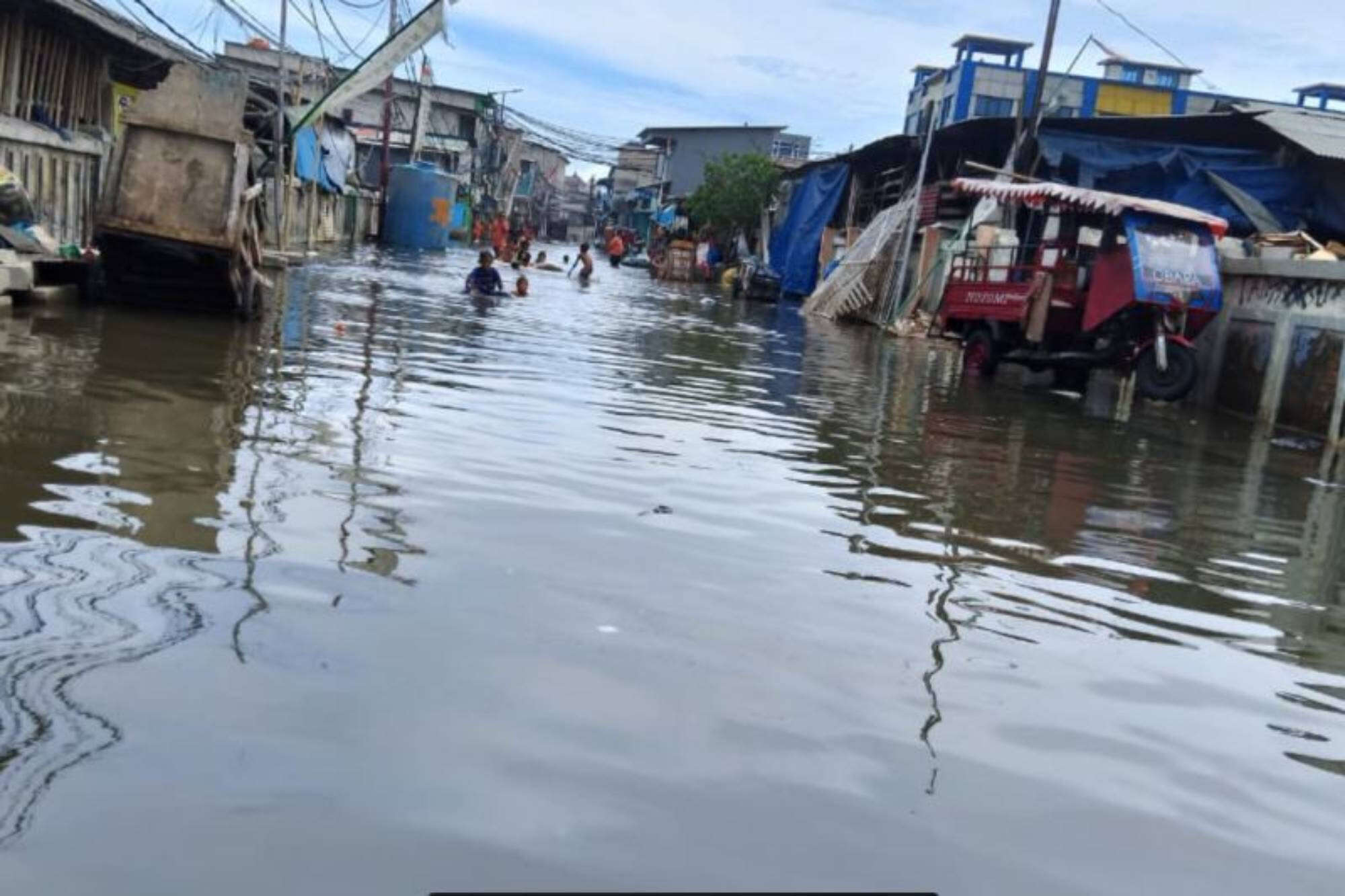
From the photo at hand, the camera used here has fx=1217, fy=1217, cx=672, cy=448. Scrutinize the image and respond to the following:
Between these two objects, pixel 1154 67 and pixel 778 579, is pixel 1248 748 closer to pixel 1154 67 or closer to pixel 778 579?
pixel 778 579

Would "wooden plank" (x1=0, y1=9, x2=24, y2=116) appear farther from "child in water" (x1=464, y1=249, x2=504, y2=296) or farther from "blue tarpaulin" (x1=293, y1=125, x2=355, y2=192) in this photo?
"blue tarpaulin" (x1=293, y1=125, x2=355, y2=192)

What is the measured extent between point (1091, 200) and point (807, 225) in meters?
19.6

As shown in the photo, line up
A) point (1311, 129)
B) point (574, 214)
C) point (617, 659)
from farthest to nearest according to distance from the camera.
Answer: point (574, 214), point (1311, 129), point (617, 659)

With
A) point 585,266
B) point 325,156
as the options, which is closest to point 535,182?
point 325,156

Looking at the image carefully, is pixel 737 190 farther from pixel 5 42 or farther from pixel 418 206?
pixel 5 42

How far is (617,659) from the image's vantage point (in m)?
3.80

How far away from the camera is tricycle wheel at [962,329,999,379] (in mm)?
16047

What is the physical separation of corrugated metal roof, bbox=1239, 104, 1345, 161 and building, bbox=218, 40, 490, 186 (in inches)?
1234

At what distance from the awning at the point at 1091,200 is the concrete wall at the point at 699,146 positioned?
43.9 m

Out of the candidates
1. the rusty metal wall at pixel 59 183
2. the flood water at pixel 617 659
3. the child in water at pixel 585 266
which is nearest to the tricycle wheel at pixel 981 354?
the flood water at pixel 617 659

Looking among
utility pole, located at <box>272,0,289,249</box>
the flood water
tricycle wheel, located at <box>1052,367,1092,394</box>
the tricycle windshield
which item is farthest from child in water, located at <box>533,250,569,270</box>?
the flood water

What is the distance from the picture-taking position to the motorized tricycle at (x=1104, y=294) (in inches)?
539

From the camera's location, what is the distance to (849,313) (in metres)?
25.7

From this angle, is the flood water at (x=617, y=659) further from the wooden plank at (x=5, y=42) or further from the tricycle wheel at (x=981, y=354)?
the tricycle wheel at (x=981, y=354)
